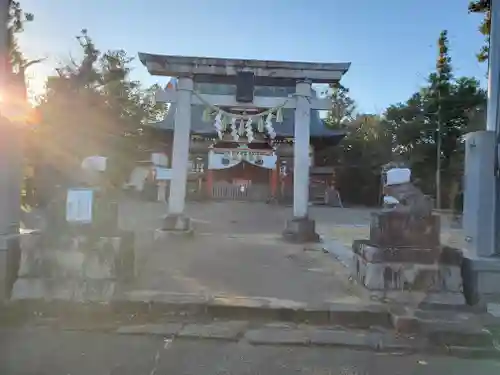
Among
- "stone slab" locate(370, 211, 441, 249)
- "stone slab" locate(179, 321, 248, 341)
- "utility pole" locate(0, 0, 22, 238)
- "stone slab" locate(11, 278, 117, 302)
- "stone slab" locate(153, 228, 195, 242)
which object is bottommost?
"stone slab" locate(179, 321, 248, 341)

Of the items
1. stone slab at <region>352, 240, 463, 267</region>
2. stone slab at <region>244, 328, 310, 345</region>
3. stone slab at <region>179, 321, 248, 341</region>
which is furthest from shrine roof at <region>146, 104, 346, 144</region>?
stone slab at <region>244, 328, 310, 345</region>

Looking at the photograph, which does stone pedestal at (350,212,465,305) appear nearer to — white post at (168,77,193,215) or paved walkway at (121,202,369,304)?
paved walkway at (121,202,369,304)

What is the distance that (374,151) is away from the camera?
28.7 m

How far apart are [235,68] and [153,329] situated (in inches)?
263

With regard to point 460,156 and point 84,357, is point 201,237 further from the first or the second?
point 460,156

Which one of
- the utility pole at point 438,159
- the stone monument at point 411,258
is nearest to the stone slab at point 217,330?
the stone monument at point 411,258

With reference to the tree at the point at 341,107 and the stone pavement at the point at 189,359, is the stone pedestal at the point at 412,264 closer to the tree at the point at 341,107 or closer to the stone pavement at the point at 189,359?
the stone pavement at the point at 189,359

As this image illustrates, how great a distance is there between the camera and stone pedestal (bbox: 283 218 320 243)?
396 inches

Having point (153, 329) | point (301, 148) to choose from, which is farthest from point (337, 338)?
point (301, 148)

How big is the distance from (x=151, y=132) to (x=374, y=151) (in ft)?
44.0

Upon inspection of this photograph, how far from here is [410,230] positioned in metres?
5.16

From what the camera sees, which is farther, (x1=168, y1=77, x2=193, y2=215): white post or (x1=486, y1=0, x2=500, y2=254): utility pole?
(x1=168, y1=77, x2=193, y2=215): white post

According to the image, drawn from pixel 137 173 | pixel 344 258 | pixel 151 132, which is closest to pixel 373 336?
pixel 344 258

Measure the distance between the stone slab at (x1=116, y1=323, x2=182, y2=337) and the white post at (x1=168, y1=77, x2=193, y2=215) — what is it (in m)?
5.75
